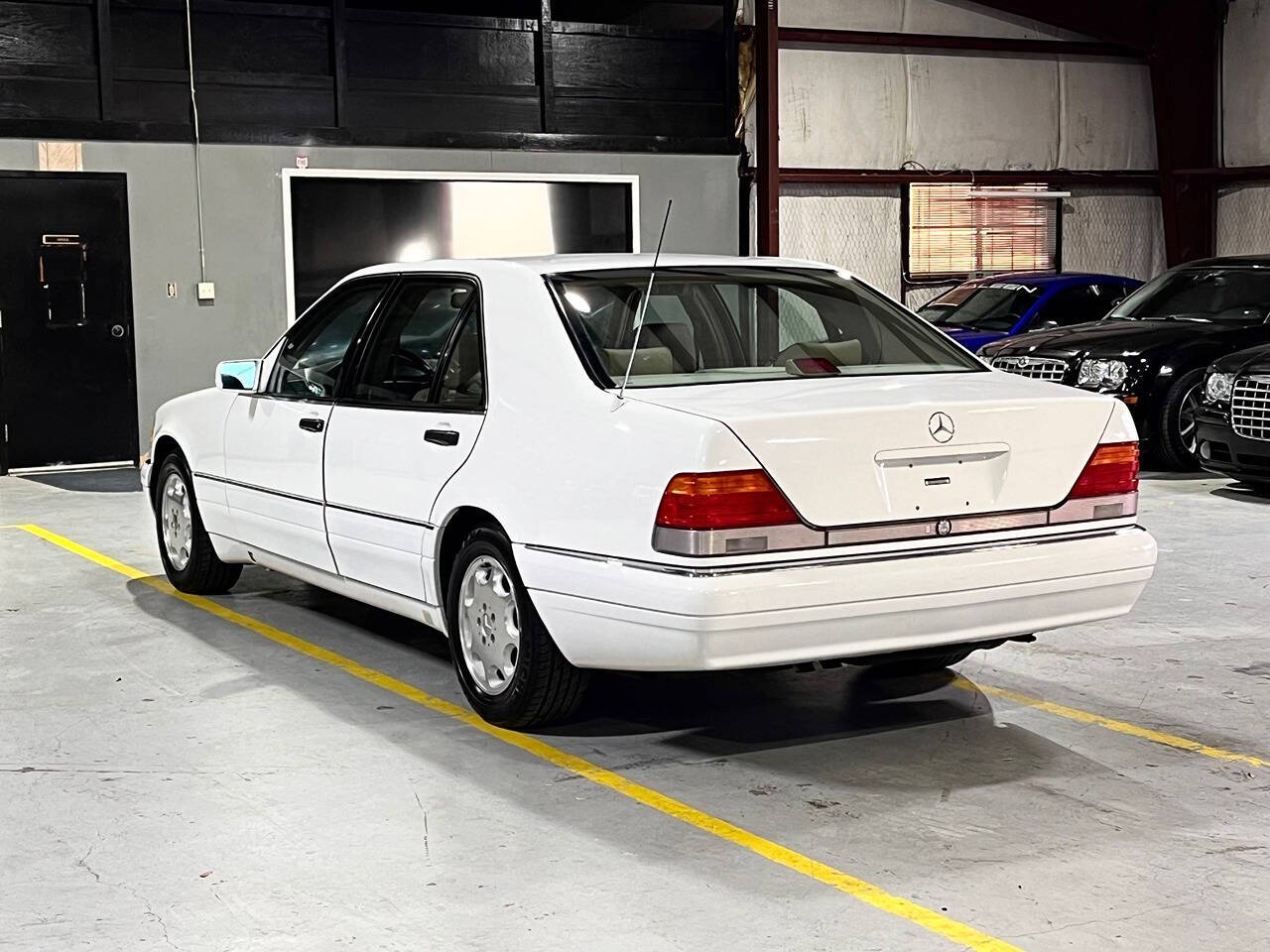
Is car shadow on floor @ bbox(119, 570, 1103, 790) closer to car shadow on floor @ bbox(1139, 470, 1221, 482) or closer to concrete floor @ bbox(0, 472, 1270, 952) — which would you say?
concrete floor @ bbox(0, 472, 1270, 952)

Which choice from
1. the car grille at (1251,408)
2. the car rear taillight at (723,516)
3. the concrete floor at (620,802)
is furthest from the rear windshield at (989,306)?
the car rear taillight at (723,516)

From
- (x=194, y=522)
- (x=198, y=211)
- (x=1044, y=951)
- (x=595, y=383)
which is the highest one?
(x=198, y=211)

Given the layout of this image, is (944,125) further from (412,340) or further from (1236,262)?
(412,340)

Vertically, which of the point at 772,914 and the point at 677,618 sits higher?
the point at 677,618

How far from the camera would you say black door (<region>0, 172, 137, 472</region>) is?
1354 centimetres

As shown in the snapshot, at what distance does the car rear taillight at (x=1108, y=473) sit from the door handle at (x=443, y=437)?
190cm

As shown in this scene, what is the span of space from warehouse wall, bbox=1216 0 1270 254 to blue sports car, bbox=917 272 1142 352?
165 inches

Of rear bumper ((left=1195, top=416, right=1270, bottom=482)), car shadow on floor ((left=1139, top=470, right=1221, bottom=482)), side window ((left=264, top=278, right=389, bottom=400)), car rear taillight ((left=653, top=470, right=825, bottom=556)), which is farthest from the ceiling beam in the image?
car rear taillight ((left=653, top=470, right=825, bottom=556))

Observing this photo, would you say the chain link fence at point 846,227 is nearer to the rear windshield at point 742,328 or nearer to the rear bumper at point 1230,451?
the rear bumper at point 1230,451

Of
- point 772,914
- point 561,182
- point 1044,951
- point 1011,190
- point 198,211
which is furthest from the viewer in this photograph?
point 1011,190

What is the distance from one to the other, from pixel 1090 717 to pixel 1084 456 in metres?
0.98

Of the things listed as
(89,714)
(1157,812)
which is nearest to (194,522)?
(89,714)

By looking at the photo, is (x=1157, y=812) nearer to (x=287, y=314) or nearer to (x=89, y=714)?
(x=89, y=714)

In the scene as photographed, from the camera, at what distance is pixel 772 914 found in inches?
140
